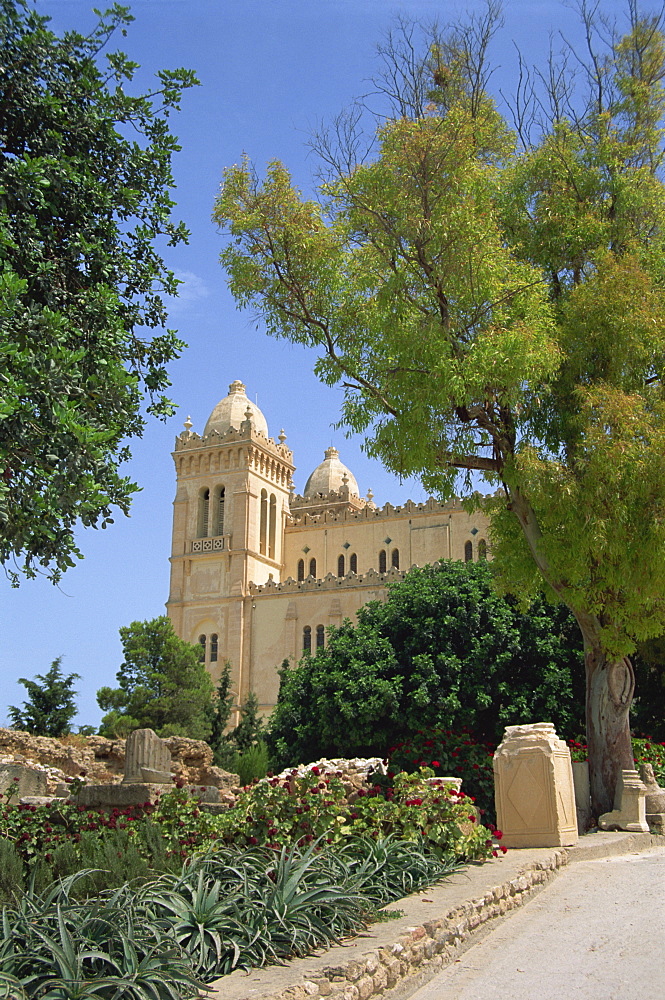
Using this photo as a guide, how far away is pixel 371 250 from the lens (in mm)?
11016

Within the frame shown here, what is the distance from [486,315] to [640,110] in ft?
13.0

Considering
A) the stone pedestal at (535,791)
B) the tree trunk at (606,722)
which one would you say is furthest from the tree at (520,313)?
the stone pedestal at (535,791)

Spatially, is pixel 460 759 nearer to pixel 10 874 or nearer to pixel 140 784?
pixel 140 784

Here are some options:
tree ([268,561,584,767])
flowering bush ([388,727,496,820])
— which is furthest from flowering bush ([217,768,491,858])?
tree ([268,561,584,767])

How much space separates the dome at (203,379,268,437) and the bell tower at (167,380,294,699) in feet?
0.20

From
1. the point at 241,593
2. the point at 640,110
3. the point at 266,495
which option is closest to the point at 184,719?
the point at 241,593

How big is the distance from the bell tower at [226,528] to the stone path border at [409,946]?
36281mm

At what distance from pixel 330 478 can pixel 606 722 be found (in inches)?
1826

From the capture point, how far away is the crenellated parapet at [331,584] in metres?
39.2

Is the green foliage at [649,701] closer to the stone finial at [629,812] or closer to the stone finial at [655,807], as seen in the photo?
the stone finial at [655,807]

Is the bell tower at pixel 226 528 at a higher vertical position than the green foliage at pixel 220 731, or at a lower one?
higher

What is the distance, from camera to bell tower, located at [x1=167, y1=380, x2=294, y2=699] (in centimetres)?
4297

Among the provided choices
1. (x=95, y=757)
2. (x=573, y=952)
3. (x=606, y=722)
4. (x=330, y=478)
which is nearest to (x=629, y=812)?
(x=606, y=722)

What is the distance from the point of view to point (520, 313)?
33.7ft
